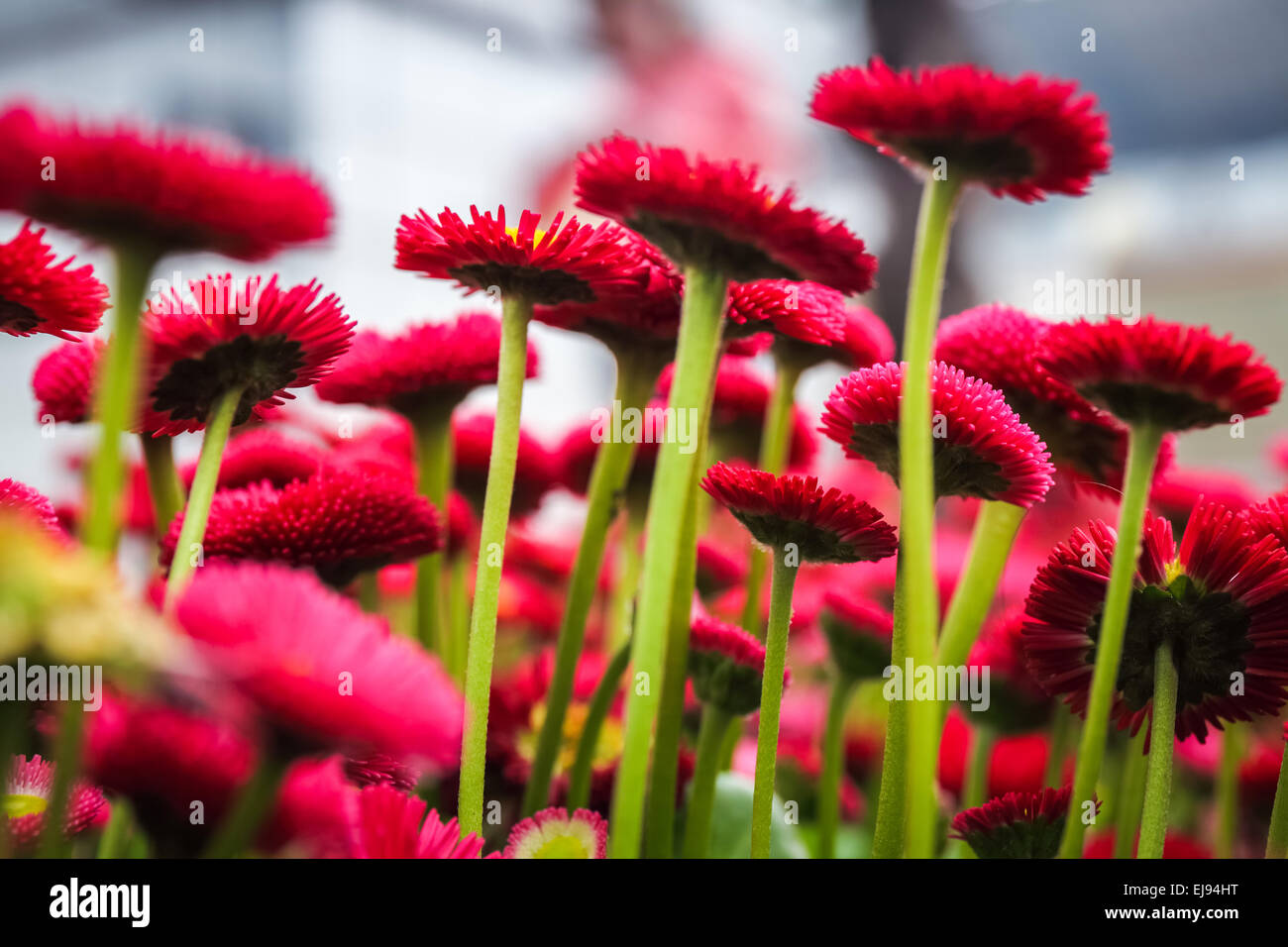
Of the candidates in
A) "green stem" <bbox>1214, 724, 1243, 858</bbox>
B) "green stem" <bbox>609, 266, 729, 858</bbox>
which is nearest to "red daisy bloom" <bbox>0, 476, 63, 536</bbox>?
"green stem" <bbox>609, 266, 729, 858</bbox>

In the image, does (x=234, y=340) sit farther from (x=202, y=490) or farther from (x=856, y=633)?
(x=856, y=633)

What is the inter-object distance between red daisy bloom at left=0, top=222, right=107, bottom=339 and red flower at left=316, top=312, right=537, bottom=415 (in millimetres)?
92

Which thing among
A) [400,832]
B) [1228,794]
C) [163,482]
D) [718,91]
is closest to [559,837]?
[400,832]

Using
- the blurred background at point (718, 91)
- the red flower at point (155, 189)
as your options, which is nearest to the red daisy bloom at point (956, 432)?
the red flower at point (155, 189)

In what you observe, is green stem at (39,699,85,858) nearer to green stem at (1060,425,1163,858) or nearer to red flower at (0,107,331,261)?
red flower at (0,107,331,261)

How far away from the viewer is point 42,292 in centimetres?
21

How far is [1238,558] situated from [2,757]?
25cm

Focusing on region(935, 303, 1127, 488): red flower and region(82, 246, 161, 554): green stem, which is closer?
region(82, 246, 161, 554): green stem

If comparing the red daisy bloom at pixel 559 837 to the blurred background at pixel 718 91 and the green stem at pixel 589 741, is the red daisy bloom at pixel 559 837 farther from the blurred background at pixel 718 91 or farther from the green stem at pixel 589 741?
the blurred background at pixel 718 91

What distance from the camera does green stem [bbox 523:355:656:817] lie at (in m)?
0.31

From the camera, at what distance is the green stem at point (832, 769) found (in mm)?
348

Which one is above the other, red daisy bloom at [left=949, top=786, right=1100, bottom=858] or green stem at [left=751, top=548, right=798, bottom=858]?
green stem at [left=751, top=548, right=798, bottom=858]

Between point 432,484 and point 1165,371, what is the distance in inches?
8.8
